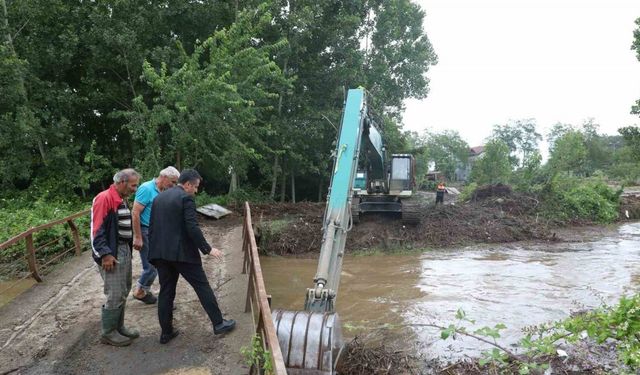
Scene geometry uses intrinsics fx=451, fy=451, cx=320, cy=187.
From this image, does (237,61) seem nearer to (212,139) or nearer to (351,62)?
(212,139)

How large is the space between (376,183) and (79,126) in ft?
42.6

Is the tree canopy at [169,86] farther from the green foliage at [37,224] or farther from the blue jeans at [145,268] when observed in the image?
the blue jeans at [145,268]

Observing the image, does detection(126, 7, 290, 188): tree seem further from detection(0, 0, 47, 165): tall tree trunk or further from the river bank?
detection(0, 0, 47, 165): tall tree trunk

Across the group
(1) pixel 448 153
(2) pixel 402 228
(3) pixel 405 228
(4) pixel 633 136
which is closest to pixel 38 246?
(2) pixel 402 228

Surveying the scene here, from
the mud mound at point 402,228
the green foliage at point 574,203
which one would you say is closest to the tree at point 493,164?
the green foliage at point 574,203

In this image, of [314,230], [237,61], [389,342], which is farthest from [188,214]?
[237,61]

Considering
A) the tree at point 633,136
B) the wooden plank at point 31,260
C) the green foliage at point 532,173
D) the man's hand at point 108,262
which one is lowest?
the wooden plank at point 31,260

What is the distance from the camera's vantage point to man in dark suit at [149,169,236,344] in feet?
14.2

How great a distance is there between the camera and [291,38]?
20.5 metres

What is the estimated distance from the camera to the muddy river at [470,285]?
785cm

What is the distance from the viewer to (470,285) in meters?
10.1

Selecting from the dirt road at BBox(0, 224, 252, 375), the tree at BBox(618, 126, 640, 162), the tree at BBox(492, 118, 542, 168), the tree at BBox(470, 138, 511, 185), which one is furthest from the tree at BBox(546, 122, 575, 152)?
the dirt road at BBox(0, 224, 252, 375)

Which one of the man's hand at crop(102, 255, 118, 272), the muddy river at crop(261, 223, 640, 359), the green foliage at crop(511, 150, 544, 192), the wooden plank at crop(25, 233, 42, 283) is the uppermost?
the green foliage at crop(511, 150, 544, 192)

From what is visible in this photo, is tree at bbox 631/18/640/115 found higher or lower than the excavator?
higher
